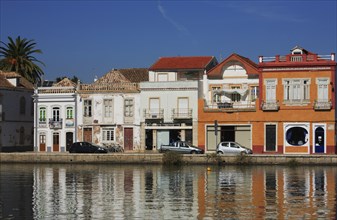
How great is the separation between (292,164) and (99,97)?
23.0 metres

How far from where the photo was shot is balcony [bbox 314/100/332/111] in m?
59.4

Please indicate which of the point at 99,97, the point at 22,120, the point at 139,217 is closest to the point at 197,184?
the point at 139,217

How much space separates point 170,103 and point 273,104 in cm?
990

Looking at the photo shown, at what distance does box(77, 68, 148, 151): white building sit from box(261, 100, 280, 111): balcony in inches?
484

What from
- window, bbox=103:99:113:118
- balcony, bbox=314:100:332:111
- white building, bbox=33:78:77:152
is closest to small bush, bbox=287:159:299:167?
balcony, bbox=314:100:332:111

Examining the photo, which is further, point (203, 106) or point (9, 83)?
point (9, 83)

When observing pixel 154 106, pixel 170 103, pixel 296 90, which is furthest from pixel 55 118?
pixel 296 90

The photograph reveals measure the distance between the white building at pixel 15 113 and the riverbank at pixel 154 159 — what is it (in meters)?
10.6

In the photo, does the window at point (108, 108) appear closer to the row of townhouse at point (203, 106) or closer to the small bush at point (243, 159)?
the row of townhouse at point (203, 106)

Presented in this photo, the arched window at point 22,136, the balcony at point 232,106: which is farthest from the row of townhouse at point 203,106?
the arched window at point 22,136

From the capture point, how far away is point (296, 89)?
60750mm

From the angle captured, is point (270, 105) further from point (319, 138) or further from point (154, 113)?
point (154, 113)

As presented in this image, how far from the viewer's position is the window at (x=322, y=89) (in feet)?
196

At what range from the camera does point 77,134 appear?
→ 221ft
